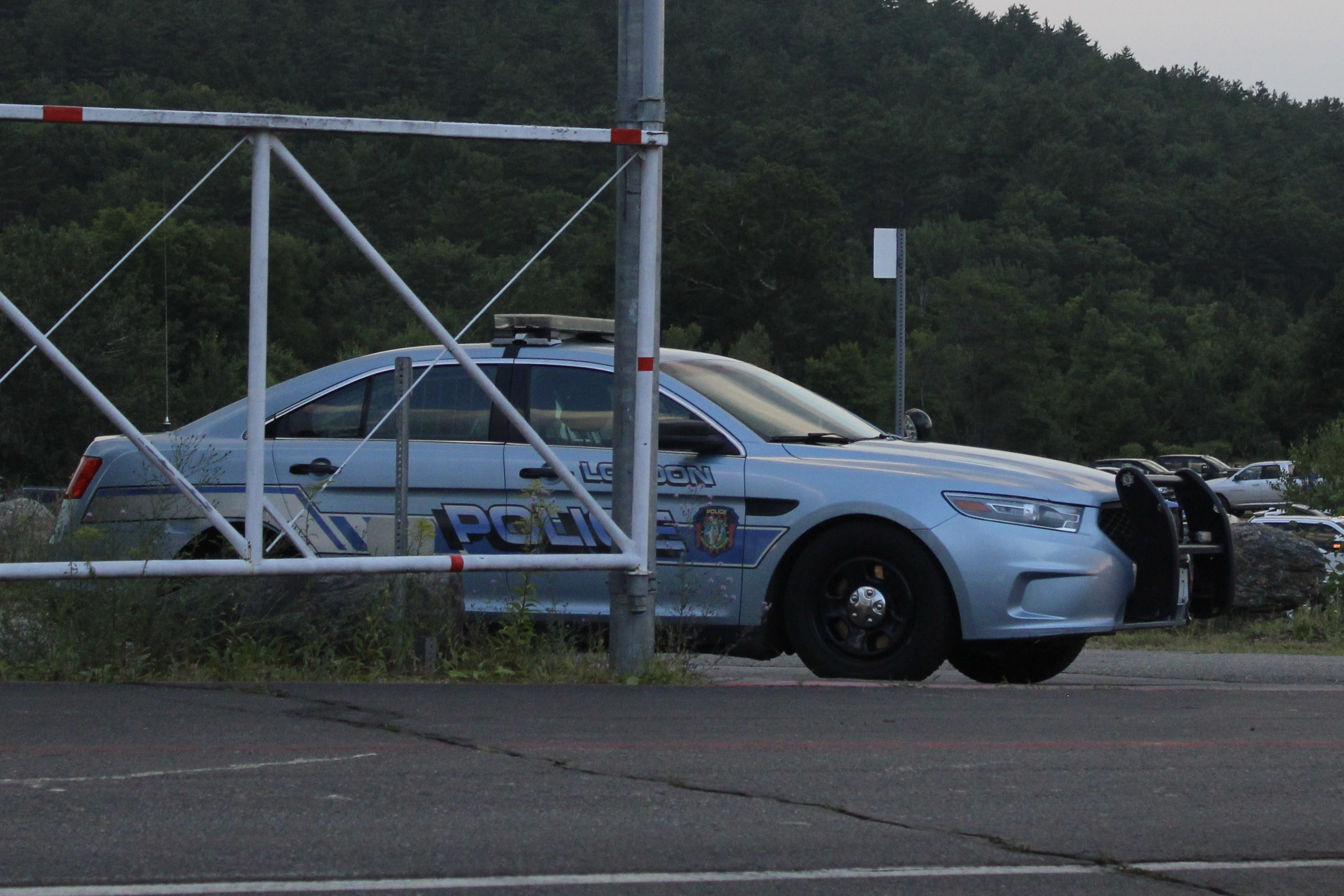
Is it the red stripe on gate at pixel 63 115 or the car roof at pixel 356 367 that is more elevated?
the red stripe on gate at pixel 63 115

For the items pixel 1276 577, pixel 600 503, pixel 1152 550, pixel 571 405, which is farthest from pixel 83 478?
pixel 1276 577

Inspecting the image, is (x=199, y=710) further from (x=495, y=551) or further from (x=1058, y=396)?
(x=1058, y=396)

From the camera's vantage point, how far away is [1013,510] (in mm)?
7984

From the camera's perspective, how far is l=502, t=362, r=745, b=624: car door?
8312 mm

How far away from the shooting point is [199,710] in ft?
22.5

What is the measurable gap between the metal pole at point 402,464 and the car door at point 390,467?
6.1 inches

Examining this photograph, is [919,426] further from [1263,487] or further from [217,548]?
[1263,487]

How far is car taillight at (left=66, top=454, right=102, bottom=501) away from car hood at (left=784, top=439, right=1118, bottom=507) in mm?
3461

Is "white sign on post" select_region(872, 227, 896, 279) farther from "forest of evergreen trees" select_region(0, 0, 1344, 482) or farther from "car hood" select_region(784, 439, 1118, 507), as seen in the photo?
"car hood" select_region(784, 439, 1118, 507)

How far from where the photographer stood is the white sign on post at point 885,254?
1541cm

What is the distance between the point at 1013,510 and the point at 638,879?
3.93m

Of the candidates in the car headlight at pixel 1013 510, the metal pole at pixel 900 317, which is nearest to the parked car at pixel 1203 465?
the metal pole at pixel 900 317

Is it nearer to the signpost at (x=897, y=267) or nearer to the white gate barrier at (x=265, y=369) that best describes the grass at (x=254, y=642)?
the white gate barrier at (x=265, y=369)

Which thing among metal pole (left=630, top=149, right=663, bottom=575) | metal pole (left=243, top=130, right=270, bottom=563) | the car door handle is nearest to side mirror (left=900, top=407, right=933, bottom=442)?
metal pole (left=630, top=149, right=663, bottom=575)
